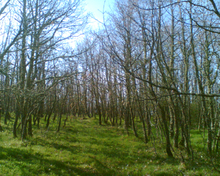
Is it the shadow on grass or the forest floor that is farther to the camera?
the forest floor

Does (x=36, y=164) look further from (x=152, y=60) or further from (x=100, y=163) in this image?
(x=152, y=60)

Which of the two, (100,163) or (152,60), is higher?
(152,60)

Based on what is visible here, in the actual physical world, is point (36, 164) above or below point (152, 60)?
below

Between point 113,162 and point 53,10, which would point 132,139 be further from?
point 53,10

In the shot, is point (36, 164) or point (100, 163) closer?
point (36, 164)

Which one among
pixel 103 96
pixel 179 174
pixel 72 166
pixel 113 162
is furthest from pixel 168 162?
pixel 103 96

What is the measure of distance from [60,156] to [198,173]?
497cm

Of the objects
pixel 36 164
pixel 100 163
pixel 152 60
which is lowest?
pixel 100 163

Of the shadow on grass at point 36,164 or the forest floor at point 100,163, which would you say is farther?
the forest floor at point 100,163

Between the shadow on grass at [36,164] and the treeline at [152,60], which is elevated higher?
the treeline at [152,60]

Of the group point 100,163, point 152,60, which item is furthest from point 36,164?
point 152,60

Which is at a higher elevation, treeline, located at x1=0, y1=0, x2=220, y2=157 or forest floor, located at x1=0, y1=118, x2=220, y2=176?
treeline, located at x1=0, y1=0, x2=220, y2=157

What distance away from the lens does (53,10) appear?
8.12 m

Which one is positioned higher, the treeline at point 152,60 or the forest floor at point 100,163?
the treeline at point 152,60
